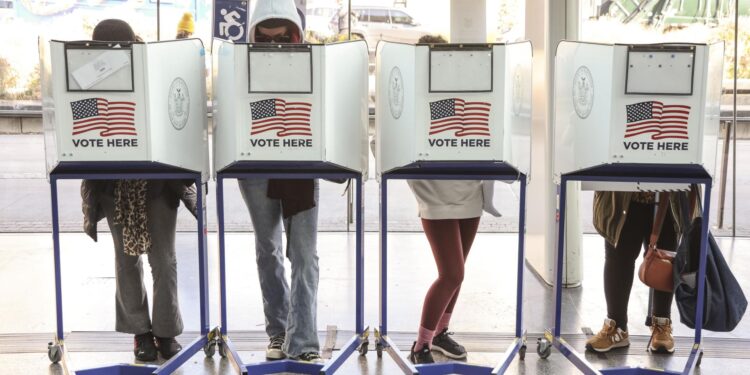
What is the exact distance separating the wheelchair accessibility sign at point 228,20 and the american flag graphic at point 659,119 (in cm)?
307

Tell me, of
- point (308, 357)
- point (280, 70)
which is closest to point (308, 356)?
point (308, 357)

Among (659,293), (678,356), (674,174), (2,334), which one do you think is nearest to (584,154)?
A: (674,174)

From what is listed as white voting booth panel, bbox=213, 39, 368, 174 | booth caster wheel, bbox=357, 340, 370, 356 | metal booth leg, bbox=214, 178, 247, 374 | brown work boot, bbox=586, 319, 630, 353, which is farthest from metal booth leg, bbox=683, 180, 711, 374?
metal booth leg, bbox=214, 178, 247, 374

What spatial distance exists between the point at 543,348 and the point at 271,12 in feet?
5.80

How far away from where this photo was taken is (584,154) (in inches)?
123

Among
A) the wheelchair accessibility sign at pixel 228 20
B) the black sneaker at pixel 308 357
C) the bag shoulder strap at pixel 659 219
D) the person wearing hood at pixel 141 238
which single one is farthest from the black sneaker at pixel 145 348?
the wheelchair accessibility sign at pixel 228 20

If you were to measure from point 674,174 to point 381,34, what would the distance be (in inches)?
189

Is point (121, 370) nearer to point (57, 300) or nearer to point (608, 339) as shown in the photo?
point (57, 300)

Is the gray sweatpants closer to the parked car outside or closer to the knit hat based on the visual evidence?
the knit hat

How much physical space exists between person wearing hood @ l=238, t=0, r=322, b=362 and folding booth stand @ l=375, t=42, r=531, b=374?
14.8 inches

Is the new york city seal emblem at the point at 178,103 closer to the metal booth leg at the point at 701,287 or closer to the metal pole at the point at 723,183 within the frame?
the metal booth leg at the point at 701,287

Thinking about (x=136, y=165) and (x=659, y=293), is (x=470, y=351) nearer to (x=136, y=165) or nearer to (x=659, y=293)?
(x=659, y=293)

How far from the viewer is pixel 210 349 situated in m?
3.49

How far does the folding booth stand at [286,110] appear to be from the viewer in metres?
2.95
